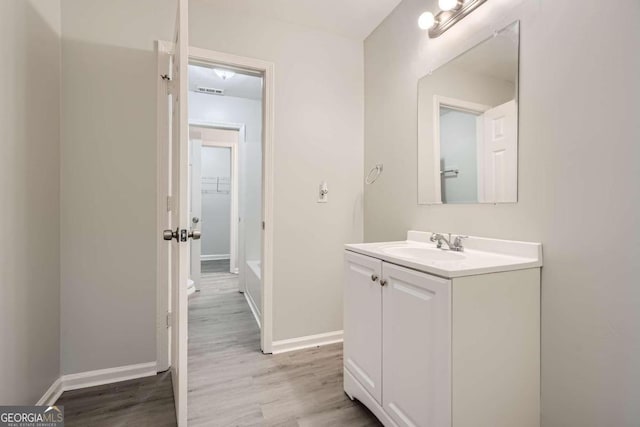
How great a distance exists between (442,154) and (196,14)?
188cm

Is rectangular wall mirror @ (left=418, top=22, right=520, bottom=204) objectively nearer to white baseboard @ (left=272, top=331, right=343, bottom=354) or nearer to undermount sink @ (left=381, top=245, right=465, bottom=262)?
undermount sink @ (left=381, top=245, right=465, bottom=262)

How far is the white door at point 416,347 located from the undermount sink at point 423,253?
255mm

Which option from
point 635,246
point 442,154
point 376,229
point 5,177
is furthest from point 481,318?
point 5,177

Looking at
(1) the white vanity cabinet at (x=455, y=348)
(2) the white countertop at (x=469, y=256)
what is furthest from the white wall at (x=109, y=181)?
(1) the white vanity cabinet at (x=455, y=348)

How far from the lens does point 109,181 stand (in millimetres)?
1780

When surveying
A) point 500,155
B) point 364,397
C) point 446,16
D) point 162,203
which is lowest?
point 364,397

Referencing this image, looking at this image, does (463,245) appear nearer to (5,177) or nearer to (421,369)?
(421,369)

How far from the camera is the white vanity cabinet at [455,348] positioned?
998 millimetres

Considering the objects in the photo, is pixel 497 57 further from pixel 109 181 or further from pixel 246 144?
pixel 246 144

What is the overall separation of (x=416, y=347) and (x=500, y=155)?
0.97 metres

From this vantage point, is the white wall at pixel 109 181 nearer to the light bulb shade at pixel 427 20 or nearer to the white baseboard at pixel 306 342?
the white baseboard at pixel 306 342

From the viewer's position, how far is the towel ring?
88.5 inches

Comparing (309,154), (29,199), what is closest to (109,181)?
(29,199)

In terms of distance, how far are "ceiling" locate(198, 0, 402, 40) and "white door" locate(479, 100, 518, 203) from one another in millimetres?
1212
